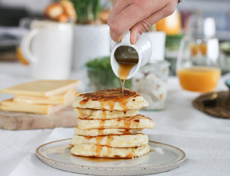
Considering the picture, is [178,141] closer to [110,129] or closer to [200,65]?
[110,129]

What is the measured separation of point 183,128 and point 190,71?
0.57m

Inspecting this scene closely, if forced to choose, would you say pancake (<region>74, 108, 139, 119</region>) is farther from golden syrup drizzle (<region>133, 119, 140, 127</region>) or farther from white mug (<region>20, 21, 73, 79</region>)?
white mug (<region>20, 21, 73, 79</region>)

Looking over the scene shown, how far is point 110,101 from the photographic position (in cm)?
Result: 74

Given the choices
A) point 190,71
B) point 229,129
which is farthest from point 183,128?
point 190,71

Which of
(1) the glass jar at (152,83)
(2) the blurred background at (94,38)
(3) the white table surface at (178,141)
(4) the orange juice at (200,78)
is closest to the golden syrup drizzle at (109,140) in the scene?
(3) the white table surface at (178,141)

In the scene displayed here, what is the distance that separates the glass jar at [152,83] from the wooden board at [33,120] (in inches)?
11.0

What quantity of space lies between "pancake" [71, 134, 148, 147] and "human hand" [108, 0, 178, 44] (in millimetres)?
201

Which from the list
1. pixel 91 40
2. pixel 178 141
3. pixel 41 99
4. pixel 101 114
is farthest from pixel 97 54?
pixel 101 114

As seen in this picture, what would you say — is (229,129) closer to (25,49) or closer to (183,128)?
(183,128)

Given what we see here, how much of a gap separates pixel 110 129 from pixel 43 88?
0.41 meters

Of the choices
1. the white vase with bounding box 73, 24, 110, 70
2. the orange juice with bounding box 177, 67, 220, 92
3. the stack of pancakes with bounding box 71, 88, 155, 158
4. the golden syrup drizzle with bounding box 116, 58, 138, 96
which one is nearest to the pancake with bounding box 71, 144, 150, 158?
the stack of pancakes with bounding box 71, 88, 155, 158

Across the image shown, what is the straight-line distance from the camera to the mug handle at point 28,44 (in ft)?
5.63

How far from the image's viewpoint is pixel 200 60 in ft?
5.12

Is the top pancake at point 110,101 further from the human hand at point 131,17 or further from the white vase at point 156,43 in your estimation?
the white vase at point 156,43
